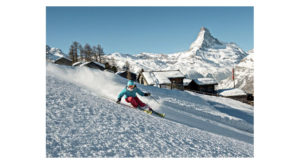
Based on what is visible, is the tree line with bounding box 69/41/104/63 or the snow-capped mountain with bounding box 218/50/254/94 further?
the snow-capped mountain with bounding box 218/50/254/94

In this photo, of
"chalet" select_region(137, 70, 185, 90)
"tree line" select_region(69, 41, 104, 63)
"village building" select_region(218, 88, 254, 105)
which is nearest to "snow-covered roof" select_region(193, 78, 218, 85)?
"village building" select_region(218, 88, 254, 105)

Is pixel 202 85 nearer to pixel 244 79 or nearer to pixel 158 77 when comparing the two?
pixel 158 77

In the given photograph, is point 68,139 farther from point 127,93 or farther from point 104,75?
point 104,75

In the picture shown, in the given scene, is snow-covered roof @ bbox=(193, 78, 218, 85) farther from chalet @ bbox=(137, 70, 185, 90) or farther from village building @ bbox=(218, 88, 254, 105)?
chalet @ bbox=(137, 70, 185, 90)

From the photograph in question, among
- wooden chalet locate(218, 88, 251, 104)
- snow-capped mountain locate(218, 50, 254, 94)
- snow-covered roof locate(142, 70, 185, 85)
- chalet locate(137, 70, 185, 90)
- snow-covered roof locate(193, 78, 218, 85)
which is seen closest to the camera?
chalet locate(137, 70, 185, 90)

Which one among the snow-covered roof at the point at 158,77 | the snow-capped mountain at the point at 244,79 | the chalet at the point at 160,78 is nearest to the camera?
the chalet at the point at 160,78

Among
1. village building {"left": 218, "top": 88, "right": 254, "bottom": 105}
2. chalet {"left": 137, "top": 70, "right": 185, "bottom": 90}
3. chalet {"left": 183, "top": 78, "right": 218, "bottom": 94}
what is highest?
chalet {"left": 137, "top": 70, "right": 185, "bottom": 90}

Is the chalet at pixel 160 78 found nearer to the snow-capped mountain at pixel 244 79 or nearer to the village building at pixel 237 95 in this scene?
the village building at pixel 237 95

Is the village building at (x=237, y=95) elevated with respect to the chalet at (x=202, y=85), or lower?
lower

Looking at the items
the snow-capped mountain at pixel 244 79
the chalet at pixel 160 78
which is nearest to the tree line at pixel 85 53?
the chalet at pixel 160 78

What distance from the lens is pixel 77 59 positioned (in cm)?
5706

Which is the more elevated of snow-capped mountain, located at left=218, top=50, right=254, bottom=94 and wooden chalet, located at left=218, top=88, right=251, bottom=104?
snow-capped mountain, located at left=218, top=50, right=254, bottom=94
